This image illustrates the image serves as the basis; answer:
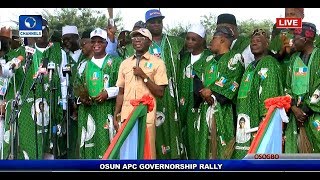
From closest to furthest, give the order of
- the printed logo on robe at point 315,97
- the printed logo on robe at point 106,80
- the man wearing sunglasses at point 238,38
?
the printed logo on robe at point 315,97 < the man wearing sunglasses at point 238,38 < the printed logo on robe at point 106,80

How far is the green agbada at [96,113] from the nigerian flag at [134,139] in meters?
0.15

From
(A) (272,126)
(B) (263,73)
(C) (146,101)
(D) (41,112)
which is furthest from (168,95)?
(D) (41,112)

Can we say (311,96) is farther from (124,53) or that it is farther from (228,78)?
(124,53)

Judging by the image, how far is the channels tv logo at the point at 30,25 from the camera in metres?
11.7

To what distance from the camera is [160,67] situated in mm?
11586

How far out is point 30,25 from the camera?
1168cm

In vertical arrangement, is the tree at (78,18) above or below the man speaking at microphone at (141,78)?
above

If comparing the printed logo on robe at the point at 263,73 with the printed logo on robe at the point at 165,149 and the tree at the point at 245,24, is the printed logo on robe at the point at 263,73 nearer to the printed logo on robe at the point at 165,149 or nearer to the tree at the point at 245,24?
the tree at the point at 245,24

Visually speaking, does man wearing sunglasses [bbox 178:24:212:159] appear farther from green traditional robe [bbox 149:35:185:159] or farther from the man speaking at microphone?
the man speaking at microphone

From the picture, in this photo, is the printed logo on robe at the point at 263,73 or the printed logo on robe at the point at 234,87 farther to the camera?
the printed logo on robe at the point at 234,87

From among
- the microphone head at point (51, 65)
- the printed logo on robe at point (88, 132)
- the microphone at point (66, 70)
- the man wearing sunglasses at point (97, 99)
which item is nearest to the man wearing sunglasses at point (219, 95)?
the man wearing sunglasses at point (97, 99)

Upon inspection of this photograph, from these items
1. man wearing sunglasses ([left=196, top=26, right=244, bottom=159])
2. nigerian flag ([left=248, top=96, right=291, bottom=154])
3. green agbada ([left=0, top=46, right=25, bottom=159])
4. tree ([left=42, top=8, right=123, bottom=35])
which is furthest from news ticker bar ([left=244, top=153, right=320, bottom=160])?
green agbada ([left=0, top=46, right=25, bottom=159])
